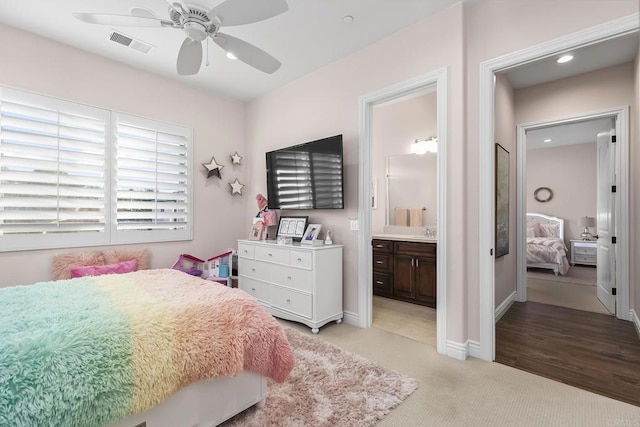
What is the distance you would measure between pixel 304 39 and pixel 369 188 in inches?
62.7

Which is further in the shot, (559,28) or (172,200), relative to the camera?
(172,200)

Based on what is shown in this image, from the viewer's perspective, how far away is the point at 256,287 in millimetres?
3572

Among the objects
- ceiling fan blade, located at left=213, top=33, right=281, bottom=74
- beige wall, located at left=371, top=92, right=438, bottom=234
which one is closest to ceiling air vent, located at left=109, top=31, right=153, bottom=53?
ceiling fan blade, located at left=213, top=33, right=281, bottom=74

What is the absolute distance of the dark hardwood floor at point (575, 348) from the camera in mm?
2121

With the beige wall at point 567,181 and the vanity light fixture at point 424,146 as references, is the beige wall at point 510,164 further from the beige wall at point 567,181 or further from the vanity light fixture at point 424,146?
the beige wall at point 567,181

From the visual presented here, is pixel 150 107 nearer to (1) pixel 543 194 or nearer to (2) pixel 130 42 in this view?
(2) pixel 130 42

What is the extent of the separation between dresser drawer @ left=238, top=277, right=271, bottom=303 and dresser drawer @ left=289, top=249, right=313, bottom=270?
1.74 feet

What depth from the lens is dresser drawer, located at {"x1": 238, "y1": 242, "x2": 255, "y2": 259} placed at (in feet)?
11.9

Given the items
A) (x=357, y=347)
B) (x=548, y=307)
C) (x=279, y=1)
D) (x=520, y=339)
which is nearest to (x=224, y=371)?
(x=357, y=347)

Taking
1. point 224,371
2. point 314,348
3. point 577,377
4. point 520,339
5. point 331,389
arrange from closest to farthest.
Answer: point 224,371 < point 331,389 < point 577,377 < point 314,348 < point 520,339

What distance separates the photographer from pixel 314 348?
2572 millimetres

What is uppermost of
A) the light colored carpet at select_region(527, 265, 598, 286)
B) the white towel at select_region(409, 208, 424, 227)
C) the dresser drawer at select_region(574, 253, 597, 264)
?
the white towel at select_region(409, 208, 424, 227)

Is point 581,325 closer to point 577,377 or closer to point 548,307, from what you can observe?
point 548,307

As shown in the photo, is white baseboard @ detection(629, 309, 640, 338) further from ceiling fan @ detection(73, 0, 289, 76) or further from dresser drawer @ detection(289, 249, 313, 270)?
ceiling fan @ detection(73, 0, 289, 76)
